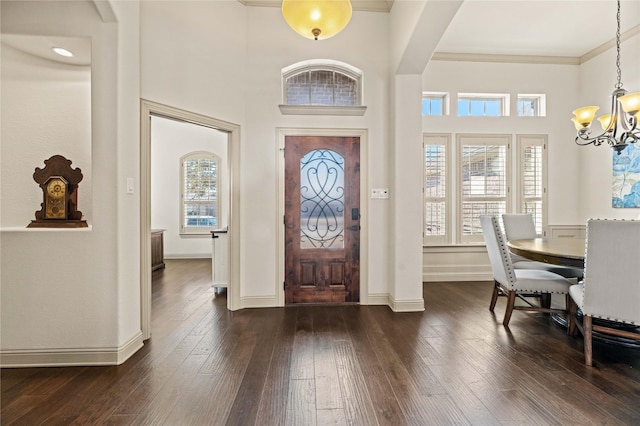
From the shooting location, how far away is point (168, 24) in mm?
3049

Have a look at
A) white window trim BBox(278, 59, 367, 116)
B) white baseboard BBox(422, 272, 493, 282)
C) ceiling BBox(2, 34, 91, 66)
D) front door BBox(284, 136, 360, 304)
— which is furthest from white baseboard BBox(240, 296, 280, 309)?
ceiling BBox(2, 34, 91, 66)

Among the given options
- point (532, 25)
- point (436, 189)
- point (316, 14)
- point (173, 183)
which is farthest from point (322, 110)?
point (173, 183)

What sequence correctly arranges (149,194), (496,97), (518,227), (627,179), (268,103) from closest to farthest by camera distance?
1. (149,194)
2. (268,103)
3. (518,227)
4. (627,179)
5. (496,97)

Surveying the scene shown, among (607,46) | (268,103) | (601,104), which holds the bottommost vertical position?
(268,103)

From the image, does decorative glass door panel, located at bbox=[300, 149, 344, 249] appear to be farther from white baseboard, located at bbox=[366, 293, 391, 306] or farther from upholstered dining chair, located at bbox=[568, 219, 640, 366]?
upholstered dining chair, located at bbox=[568, 219, 640, 366]

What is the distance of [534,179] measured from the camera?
206 inches

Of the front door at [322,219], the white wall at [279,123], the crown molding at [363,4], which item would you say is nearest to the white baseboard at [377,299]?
the white wall at [279,123]

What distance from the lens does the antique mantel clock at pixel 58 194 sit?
254cm

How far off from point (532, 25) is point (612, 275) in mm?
3827

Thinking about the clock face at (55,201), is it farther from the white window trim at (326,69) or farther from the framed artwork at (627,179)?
the framed artwork at (627,179)

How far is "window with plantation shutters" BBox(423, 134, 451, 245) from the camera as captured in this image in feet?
16.9

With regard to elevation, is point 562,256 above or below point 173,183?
below

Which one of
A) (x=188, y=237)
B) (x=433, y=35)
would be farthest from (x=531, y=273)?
(x=188, y=237)

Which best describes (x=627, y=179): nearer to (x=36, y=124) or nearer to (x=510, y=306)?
(x=510, y=306)
